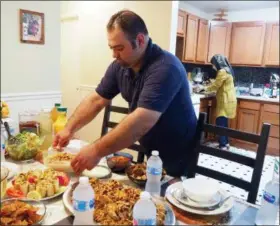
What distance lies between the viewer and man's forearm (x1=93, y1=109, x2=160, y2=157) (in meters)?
1.11

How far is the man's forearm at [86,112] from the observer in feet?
5.13

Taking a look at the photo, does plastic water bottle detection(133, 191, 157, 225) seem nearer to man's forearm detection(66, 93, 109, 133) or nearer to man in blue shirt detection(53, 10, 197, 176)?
man in blue shirt detection(53, 10, 197, 176)

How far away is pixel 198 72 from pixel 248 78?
37.9 inches

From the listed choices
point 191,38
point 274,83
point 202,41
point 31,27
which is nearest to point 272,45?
point 274,83

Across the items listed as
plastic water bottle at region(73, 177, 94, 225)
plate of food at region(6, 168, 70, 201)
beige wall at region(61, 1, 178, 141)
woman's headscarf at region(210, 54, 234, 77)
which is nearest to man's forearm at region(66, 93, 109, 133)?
plate of food at region(6, 168, 70, 201)

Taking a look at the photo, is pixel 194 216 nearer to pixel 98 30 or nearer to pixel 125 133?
pixel 125 133

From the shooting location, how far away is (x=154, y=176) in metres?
1.08

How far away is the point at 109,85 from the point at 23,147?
0.63 m

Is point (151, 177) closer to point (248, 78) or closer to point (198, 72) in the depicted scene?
point (198, 72)

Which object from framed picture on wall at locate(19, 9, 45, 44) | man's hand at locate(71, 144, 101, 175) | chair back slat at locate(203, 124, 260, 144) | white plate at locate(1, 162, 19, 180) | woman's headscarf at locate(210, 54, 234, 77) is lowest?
white plate at locate(1, 162, 19, 180)

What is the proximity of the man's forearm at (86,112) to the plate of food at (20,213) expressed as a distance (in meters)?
0.65

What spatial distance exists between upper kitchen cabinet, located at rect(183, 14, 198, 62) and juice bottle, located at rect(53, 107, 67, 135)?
3221 millimetres

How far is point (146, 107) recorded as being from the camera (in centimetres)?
123

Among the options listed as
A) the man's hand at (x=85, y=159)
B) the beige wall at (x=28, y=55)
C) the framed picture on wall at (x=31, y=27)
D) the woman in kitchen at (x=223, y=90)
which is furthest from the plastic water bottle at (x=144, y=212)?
the woman in kitchen at (x=223, y=90)
